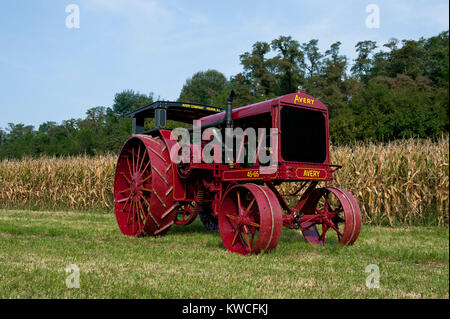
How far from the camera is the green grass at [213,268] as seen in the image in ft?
12.6

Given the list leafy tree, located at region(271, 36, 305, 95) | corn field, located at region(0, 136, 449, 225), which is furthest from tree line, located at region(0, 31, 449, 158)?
corn field, located at region(0, 136, 449, 225)

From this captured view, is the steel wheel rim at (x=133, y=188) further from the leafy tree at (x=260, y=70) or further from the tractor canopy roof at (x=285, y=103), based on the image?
the leafy tree at (x=260, y=70)

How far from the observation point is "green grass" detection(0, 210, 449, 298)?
3.84m

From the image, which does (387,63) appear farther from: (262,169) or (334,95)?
(262,169)

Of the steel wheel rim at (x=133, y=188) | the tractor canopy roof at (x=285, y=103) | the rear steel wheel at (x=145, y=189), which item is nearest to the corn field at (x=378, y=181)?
the tractor canopy roof at (x=285, y=103)

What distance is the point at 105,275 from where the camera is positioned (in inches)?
178

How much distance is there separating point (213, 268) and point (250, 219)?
4.19 feet

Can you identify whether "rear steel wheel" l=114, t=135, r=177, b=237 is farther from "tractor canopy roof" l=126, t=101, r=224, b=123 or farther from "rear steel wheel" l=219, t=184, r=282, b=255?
"rear steel wheel" l=219, t=184, r=282, b=255

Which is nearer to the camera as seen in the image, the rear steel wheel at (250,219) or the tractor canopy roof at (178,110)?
the rear steel wheel at (250,219)

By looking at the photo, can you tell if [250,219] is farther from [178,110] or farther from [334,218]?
[178,110]

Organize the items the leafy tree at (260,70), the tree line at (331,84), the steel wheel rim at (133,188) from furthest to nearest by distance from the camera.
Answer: the leafy tree at (260,70) → the tree line at (331,84) → the steel wheel rim at (133,188)

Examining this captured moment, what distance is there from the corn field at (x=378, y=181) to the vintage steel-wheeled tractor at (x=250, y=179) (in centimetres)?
188

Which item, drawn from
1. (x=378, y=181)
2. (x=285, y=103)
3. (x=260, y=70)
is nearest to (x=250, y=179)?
(x=285, y=103)

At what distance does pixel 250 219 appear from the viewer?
595 cm
